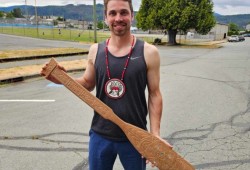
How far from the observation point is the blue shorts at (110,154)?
2049mm

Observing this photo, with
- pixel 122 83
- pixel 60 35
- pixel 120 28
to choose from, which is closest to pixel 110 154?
pixel 122 83

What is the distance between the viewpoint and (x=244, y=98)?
7496 mm

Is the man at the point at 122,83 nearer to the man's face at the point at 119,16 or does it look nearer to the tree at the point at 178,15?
the man's face at the point at 119,16

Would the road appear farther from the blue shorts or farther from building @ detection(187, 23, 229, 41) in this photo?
building @ detection(187, 23, 229, 41)

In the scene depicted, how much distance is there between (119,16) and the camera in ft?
6.22

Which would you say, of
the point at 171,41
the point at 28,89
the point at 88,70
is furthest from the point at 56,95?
the point at 171,41

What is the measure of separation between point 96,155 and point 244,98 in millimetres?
6298

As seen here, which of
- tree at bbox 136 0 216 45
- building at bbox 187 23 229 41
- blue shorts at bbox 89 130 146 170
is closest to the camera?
blue shorts at bbox 89 130 146 170

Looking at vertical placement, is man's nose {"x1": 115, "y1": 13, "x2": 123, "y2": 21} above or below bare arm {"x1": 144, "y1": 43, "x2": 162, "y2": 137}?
above

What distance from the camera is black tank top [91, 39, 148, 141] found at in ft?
6.34

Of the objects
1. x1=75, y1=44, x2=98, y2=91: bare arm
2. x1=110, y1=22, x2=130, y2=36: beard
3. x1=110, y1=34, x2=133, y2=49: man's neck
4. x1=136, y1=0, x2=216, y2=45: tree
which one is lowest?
x1=75, y1=44, x2=98, y2=91: bare arm

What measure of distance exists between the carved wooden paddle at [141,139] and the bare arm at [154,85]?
25 cm

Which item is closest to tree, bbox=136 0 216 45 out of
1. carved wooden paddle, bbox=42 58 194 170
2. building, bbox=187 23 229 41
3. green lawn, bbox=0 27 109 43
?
green lawn, bbox=0 27 109 43

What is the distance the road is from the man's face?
2.24 m
